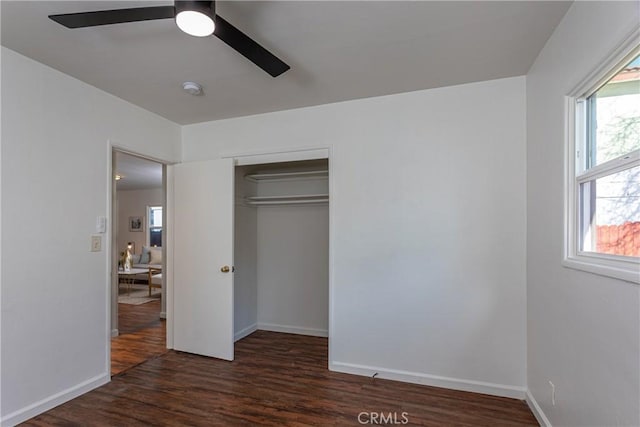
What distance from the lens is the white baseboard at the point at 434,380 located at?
7.98 ft

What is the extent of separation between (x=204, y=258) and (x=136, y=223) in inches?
258

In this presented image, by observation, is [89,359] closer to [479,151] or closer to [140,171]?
Answer: [479,151]

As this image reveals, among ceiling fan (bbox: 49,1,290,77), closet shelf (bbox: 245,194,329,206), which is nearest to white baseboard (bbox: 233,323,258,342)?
closet shelf (bbox: 245,194,329,206)

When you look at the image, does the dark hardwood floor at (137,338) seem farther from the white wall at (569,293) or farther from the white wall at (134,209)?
the white wall at (134,209)

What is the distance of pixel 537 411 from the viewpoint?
7.03ft

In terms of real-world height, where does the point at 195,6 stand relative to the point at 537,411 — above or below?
above

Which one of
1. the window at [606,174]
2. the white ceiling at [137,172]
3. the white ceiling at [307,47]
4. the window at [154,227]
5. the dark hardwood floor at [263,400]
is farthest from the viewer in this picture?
the window at [154,227]

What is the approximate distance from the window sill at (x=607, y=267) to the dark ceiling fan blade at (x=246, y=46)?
5.93 ft

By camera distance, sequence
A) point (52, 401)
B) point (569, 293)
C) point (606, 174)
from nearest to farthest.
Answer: point (606, 174) → point (569, 293) → point (52, 401)

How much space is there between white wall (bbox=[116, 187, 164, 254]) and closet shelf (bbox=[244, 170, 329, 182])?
5.44 meters

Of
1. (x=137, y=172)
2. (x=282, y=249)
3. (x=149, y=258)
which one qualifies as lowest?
(x=149, y=258)

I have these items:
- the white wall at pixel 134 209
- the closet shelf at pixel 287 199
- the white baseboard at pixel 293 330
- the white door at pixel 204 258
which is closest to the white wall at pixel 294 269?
the white baseboard at pixel 293 330

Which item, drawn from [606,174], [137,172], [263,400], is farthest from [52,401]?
[137,172]

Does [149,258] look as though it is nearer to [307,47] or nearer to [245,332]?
[245,332]
